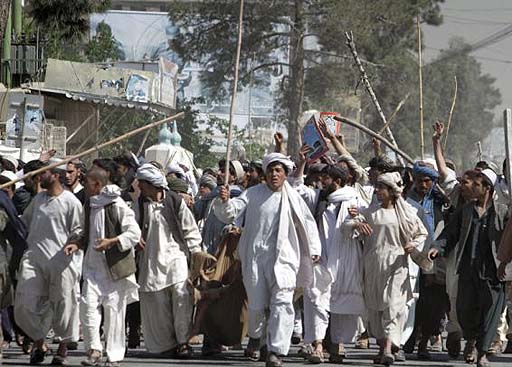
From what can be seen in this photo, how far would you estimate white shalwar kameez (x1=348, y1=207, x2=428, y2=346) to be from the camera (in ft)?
41.2

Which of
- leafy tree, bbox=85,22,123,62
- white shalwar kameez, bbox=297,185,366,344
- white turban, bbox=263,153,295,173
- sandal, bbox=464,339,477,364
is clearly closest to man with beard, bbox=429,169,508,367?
sandal, bbox=464,339,477,364

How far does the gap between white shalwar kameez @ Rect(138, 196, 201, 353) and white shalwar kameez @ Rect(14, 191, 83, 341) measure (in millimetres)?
966

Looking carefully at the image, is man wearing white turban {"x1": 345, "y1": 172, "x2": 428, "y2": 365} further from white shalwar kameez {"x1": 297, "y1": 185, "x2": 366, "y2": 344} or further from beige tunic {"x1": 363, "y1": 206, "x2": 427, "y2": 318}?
white shalwar kameez {"x1": 297, "y1": 185, "x2": 366, "y2": 344}

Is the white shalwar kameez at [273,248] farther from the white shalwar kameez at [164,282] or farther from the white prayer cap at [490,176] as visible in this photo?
the white prayer cap at [490,176]

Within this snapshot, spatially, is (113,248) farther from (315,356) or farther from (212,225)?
(212,225)

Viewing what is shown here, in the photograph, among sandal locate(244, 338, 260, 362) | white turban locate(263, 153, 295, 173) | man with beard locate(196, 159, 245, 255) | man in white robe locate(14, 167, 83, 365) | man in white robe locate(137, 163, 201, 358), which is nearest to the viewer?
man in white robe locate(14, 167, 83, 365)

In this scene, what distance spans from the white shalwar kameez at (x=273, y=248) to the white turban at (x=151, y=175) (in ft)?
2.18

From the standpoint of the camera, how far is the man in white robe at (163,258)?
12625 millimetres

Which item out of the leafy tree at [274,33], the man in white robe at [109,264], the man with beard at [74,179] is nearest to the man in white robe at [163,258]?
the man in white robe at [109,264]

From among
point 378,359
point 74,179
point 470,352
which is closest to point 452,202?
point 470,352

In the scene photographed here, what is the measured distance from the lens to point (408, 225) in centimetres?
1259

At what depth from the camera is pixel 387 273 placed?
12656 millimetres

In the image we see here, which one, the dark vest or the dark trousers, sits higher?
the dark vest

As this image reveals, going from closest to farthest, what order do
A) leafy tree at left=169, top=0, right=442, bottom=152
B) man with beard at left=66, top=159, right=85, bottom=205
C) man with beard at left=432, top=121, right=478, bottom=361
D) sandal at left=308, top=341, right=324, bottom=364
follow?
man with beard at left=432, top=121, right=478, bottom=361 → sandal at left=308, top=341, right=324, bottom=364 → man with beard at left=66, top=159, right=85, bottom=205 → leafy tree at left=169, top=0, right=442, bottom=152
